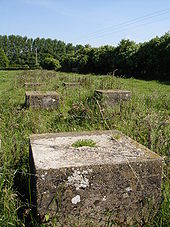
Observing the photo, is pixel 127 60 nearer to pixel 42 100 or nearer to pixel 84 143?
pixel 42 100

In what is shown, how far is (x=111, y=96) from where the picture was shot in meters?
6.89

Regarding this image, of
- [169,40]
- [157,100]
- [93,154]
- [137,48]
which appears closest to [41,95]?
[157,100]

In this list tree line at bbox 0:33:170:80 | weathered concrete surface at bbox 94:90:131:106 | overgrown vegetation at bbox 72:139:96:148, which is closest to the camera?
overgrown vegetation at bbox 72:139:96:148

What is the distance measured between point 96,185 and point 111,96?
479cm

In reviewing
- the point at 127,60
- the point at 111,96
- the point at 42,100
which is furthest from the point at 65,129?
the point at 127,60

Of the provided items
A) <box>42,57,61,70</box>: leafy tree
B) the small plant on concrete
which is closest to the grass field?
the small plant on concrete

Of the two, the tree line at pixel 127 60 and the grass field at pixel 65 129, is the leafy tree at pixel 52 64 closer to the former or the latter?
the tree line at pixel 127 60

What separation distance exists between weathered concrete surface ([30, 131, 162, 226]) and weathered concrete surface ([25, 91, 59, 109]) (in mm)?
4682

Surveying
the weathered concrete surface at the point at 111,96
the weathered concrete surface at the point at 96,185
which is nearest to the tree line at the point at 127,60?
the weathered concrete surface at the point at 111,96

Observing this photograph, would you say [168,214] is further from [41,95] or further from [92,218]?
[41,95]

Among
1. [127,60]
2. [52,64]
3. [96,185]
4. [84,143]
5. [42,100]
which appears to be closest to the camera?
[96,185]

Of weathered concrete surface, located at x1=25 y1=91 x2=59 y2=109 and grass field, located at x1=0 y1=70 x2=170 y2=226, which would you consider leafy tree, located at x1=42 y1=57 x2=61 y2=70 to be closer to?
grass field, located at x1=0 y1=70 x2=170 y2=226

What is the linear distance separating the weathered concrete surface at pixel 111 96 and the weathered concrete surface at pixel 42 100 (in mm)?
1094

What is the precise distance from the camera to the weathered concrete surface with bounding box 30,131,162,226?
7.07ft
